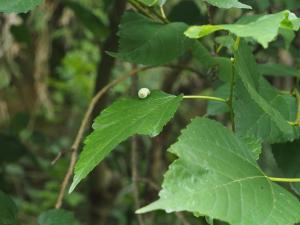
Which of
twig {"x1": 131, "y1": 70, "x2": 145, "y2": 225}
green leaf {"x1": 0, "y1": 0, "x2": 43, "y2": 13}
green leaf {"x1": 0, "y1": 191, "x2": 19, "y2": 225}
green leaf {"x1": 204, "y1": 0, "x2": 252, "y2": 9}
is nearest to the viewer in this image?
green leaf {"x1": 204, "y1": 0, "x2": 252, "y2": 9}

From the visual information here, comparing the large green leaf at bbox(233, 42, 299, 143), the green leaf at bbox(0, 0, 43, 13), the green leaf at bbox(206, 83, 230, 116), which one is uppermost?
the green leaf at bbox(0, 0, 43, 13)

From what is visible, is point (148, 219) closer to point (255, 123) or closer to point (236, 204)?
point (255, 123)

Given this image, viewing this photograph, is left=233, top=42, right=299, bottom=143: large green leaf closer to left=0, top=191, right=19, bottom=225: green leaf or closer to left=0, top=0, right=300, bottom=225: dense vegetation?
left=0, top=0, right=300, bottom=225: dense vegetation

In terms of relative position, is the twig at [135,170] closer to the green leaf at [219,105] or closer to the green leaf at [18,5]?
the green leaf at [219,105]

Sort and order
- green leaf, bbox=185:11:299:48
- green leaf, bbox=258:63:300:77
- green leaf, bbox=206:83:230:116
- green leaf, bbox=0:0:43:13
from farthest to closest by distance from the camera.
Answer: green leaf, bbox=258:63:300:77, green leaf, bbox=206:83:230:116, green leaf, bbox=0:0:43:13, green leaf, bbox=185:11:299:48

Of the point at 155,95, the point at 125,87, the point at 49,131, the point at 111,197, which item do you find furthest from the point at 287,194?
the point at 49,131

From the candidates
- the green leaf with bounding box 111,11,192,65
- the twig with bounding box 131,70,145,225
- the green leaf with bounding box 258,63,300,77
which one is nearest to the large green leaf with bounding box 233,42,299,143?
the green leaf with bounding box 111,11,192,65

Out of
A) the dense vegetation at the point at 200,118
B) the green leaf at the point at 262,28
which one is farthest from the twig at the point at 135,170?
the green leaf at the point at 262,28

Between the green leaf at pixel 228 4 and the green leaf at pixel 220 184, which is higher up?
the green leaf at pixel 228 4
